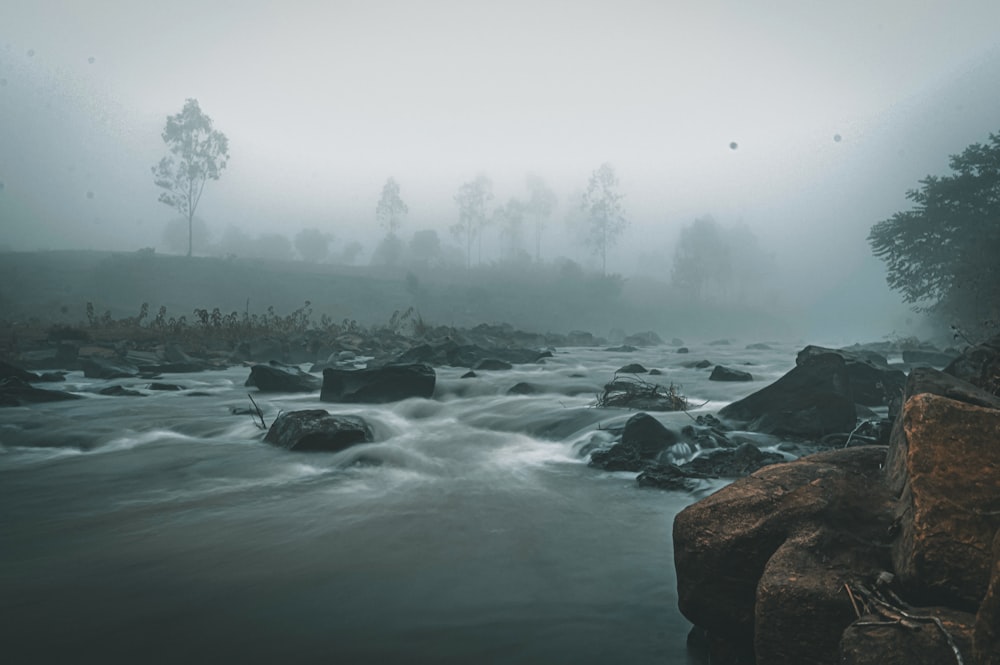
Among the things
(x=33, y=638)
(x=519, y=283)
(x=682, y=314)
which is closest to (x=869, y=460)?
(x=33, y=638)

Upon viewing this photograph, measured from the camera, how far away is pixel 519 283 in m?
80.2

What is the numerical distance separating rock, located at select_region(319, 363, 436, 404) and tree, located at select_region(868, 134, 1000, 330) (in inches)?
1092

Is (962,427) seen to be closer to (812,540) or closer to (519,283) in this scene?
(812,540)

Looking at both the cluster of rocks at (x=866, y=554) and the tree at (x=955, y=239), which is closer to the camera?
the cluster of rocks at (x=866, y=554)

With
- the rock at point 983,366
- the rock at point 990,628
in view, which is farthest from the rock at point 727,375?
the rock at point 990,628

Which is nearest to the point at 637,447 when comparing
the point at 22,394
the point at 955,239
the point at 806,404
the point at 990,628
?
the point at 806,404

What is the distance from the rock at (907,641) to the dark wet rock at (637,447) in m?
4.70

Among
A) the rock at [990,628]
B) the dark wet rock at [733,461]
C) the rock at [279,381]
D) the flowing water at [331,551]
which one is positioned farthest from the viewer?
the rock at [279,381]

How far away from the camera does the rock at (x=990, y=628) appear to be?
1.71m

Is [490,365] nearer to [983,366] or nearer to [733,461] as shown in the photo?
[733,461]

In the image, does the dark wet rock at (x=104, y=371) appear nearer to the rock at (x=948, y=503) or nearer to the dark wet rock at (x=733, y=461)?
the dark wet rock at (x=733, y=461)

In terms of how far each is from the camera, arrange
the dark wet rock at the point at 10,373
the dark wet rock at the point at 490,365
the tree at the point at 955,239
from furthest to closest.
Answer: the tree at the point at 955,239 → the dark wet rock at the point at 490,365 → the dark wet rock at the point at 10,373

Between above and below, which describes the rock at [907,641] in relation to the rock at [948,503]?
below

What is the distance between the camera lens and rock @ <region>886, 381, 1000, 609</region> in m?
2.18
